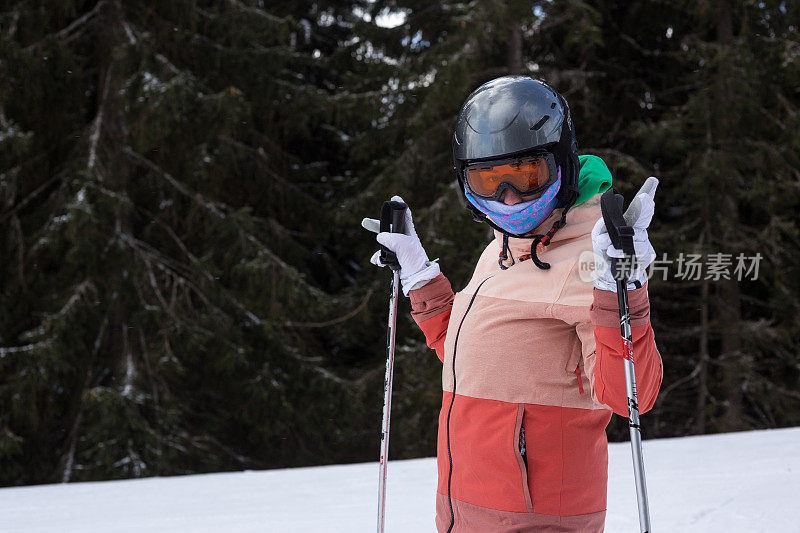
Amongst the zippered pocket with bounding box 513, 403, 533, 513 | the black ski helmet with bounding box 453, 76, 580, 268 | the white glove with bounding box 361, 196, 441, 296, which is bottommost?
the zippered pocket with bounding box 513, 403, 533, 513

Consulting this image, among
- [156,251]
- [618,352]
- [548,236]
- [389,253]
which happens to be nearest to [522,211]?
[548,236]

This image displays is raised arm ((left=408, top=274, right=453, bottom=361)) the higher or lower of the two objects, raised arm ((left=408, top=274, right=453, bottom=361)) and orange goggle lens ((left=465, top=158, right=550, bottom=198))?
the lower

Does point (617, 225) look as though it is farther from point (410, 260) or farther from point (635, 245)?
point (410, 260)

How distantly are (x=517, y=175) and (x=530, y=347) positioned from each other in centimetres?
44

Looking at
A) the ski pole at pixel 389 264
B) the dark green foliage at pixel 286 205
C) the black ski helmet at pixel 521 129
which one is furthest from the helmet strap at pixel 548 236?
the dark green foliage at pixel 286 205

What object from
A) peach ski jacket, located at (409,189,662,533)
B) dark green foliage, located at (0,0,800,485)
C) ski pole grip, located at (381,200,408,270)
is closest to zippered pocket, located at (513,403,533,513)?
peach ski jacket, located at (409,189,662,533)

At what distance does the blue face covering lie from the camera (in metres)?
1.76

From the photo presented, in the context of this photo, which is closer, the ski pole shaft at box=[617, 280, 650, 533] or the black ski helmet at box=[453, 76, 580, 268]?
the ski pole shaft at box=[617, 280, 650, 533]

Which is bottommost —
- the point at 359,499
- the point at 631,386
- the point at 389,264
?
the point at 359,499

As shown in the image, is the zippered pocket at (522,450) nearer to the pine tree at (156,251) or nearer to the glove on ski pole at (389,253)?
the glove on ski pole at (389,253)

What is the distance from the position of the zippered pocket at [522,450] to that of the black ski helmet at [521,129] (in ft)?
1.21

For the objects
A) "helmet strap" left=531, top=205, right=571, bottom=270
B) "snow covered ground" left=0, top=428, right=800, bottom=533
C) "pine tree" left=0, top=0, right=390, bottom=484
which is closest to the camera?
"helmet strap" left=531, top=205, right=571, bottom=270

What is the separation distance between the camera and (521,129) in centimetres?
180

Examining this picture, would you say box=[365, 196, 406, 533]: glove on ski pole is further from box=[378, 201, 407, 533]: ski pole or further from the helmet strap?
the helmet strap
